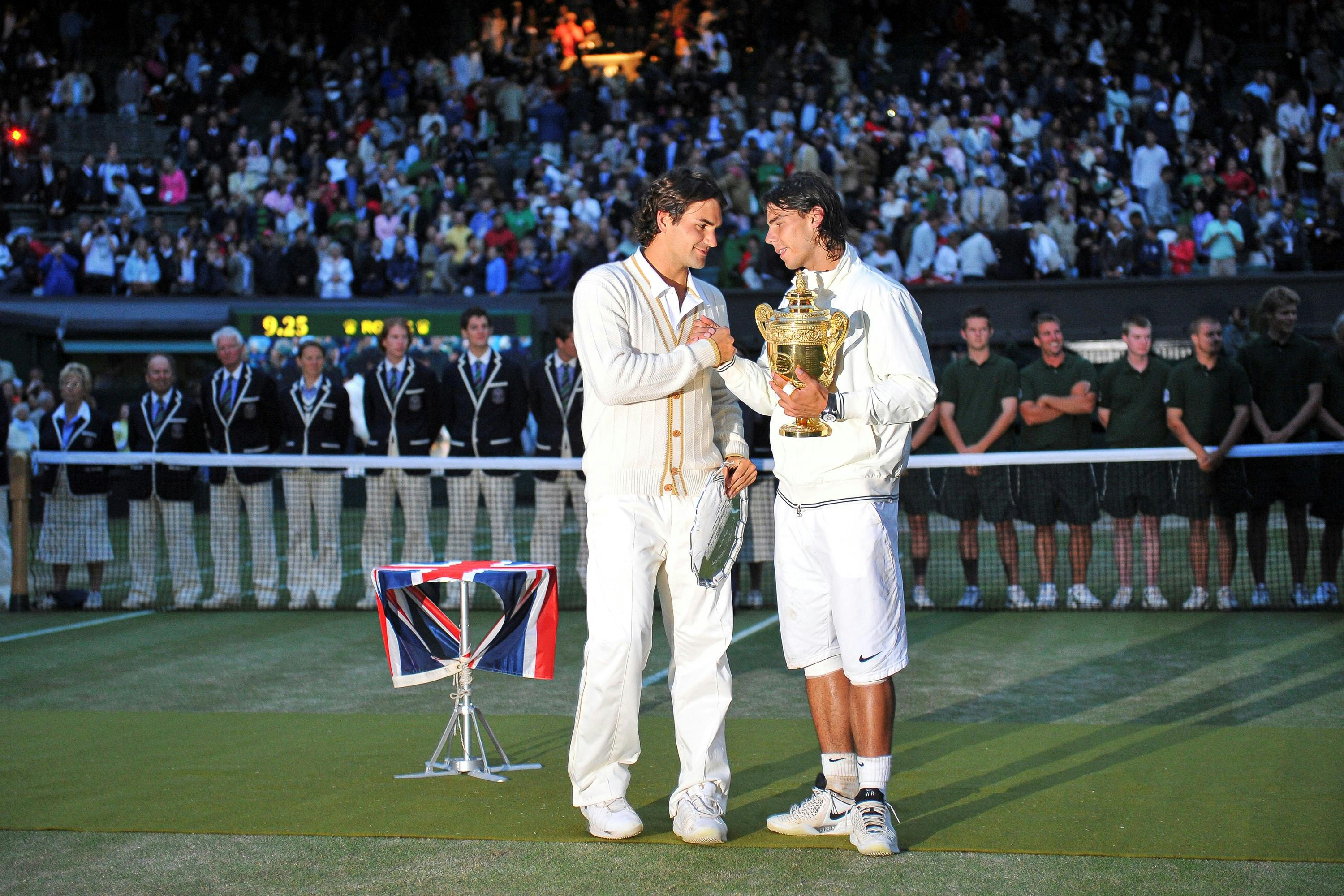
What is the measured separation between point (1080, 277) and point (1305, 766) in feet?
47.6

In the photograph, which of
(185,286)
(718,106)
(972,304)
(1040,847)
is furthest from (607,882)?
(718,106)

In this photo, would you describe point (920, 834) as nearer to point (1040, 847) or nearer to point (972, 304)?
point (1040, 847)

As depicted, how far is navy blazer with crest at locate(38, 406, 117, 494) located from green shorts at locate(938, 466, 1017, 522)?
684cm

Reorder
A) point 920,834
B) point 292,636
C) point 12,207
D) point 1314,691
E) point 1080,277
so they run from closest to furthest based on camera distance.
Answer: point 920,834 → point 1314,691 → point 292,636 → point 1080,277 → point 12,207

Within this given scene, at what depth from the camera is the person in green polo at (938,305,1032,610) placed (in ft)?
34.3

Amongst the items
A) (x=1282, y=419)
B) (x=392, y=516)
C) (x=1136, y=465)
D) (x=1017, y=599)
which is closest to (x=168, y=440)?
(x=392, y=516)

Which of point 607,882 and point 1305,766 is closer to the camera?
point 607,882

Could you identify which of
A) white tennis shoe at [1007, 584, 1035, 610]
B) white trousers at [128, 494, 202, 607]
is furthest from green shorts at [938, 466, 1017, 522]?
white trousers at [128, 494, 202, 607]

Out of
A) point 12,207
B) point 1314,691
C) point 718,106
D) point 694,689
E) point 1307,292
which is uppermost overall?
point 718,106

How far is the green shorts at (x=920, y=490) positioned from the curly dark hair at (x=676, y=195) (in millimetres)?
5801

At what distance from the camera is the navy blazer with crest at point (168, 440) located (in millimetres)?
11312

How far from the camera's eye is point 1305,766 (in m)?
5.85

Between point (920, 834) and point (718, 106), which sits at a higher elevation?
point (718, 106)

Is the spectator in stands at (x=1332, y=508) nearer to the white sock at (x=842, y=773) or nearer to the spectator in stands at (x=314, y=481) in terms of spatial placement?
the white sock at (x=842, y=773)
